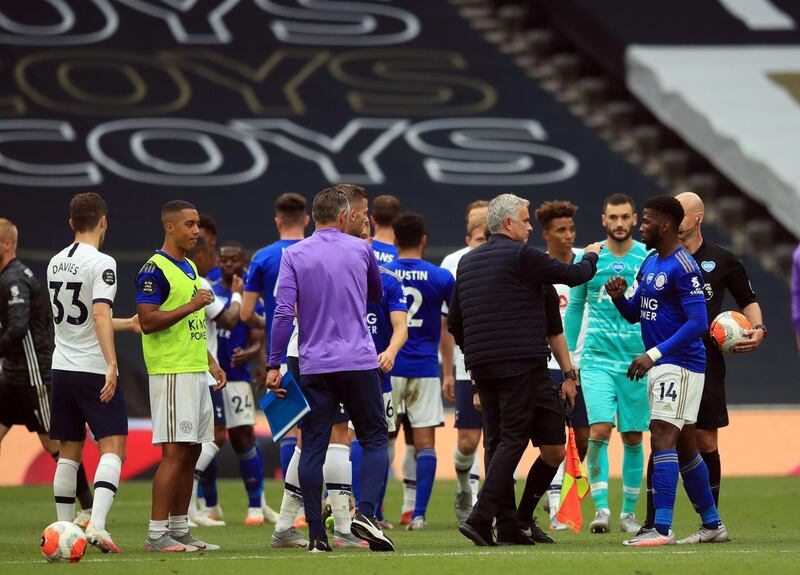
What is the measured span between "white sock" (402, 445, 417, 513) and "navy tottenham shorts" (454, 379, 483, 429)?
0.57 meters

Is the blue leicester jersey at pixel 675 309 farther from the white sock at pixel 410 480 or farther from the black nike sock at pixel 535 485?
the white sock at pixel 410 480

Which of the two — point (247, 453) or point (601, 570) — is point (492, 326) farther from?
point (247, 453)

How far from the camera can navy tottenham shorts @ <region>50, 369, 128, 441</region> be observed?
9.47 meters

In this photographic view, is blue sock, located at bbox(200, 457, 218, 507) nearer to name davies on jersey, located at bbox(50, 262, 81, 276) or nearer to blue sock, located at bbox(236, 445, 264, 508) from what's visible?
blue sock, located at bbox(236, 445, 264, 508)

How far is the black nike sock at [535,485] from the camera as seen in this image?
9.62 meters

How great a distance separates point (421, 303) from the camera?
467 inches

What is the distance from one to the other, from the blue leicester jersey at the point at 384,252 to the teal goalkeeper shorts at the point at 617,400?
1863mm

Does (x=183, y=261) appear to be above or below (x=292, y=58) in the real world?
below

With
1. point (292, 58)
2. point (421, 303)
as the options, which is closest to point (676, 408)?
point (421, 303)

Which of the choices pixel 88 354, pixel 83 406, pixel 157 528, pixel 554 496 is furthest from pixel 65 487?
pixel 554 496

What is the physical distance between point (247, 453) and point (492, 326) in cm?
418

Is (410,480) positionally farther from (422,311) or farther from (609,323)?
(609,323)

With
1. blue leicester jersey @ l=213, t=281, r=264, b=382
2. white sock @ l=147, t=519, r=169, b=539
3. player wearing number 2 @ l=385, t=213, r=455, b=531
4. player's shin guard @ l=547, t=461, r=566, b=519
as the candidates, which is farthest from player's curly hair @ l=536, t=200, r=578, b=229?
white sock @ l=147, t=519, r=169, b=539

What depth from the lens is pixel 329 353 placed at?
893 cm
